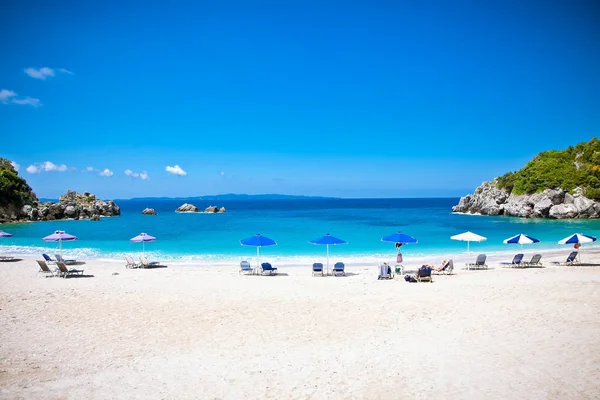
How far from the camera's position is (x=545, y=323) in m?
9.16

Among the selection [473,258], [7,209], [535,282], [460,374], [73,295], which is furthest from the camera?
[7,209]

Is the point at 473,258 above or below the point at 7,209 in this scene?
below

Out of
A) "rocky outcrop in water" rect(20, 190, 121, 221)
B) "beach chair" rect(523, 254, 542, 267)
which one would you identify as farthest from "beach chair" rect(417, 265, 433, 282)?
"rocky outcrop in water" rect(20, 190, 121, 221)

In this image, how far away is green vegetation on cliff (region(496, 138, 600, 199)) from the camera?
6097 cm

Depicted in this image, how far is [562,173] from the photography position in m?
63.8

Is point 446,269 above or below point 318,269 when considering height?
below

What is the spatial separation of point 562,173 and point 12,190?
88.4m

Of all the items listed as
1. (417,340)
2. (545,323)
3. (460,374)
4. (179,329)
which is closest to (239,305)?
(179,329)

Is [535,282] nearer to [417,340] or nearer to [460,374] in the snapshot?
[417,340]

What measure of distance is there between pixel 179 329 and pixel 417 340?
5.40 metres

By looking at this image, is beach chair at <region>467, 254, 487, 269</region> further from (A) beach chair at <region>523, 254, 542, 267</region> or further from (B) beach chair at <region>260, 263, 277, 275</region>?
(B) beach chair at <region>260, 263, 277, 275</region>

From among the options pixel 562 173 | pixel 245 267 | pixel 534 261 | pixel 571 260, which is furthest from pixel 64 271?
pixel 562 173

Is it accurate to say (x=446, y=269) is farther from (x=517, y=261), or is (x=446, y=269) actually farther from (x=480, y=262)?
(x=517, y=261)

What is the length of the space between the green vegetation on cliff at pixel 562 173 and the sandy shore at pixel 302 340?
188 ft
